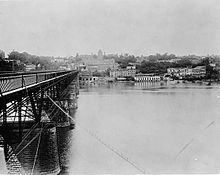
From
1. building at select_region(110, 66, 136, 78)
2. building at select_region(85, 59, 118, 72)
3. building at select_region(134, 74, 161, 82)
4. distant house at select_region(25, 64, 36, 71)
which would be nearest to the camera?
distant house at select_region(25, 64, 36, 71)

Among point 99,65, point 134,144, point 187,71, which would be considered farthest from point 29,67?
point 99,65

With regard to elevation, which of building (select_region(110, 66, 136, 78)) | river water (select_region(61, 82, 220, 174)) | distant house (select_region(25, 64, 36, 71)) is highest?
distant house (select_region(25, 64, 36, 71))

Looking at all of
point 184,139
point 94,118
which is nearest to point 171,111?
point 94,118

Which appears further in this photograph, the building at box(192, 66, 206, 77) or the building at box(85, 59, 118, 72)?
the building at box(85, 59, 118, 72)

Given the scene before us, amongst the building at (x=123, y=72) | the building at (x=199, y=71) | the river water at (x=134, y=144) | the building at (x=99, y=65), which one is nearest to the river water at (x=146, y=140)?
the river water at (x=134, y=144)

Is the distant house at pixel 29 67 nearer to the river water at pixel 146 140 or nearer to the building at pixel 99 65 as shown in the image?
the river water at pixel 146 140

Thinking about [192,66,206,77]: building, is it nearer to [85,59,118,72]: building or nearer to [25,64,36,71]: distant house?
[25,64,36,71]: distant house

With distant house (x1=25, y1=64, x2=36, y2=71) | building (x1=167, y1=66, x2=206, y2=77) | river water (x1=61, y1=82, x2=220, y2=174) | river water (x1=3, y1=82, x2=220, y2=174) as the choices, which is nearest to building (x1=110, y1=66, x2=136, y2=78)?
building (x1=167, y1=66, x2=206, y2=77)

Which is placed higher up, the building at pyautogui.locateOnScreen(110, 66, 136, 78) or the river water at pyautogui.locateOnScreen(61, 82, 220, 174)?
the building at pyautogui.locateOnScreen(110, 66, 136, 78)
